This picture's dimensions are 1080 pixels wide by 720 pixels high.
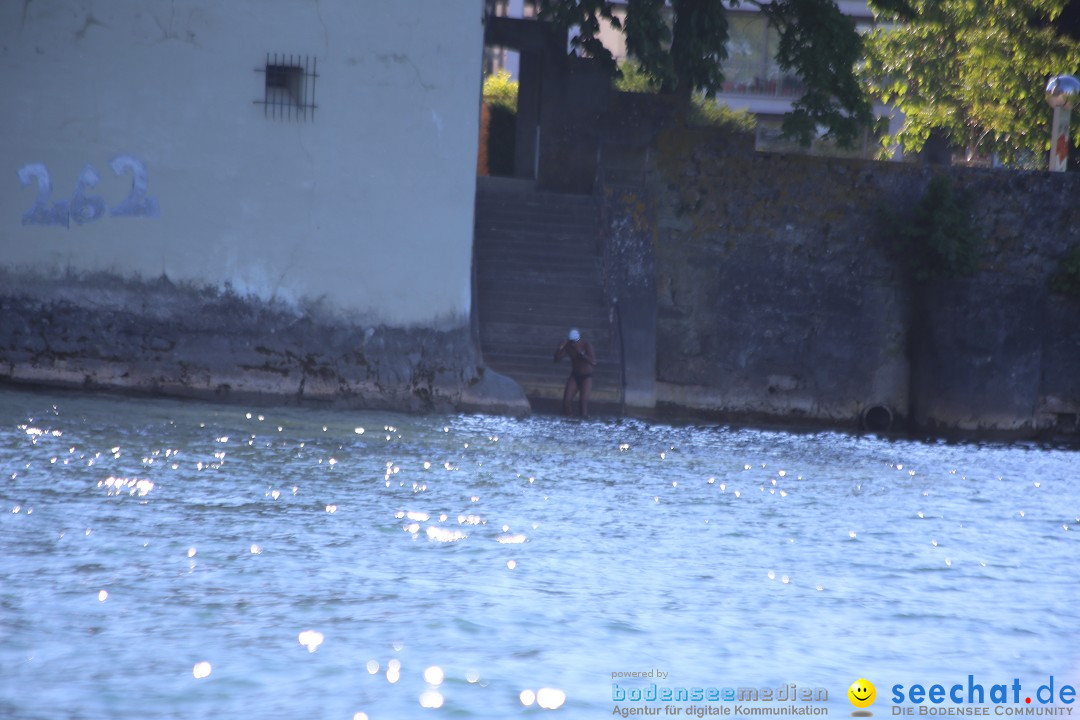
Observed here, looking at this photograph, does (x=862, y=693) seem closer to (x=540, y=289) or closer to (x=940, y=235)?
(x=540, y=289)

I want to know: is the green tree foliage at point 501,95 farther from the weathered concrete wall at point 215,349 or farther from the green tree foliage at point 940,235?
the weathered concrete wall at point 215,349

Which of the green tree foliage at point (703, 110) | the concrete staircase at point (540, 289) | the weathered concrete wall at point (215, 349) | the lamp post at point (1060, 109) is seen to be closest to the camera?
the weathered concrete wall at point (215, 349)

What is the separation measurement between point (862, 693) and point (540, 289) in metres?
14.7

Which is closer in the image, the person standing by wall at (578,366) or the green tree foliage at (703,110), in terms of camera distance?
the person standing by wall at (578,366)

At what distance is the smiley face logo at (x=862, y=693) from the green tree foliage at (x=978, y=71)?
72.6 feet

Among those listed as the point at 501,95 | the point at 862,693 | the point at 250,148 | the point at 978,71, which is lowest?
the point at 862,693

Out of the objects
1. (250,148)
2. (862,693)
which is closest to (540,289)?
(250,148)

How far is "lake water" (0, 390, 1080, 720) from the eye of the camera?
550cm

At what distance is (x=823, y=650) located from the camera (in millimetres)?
6203

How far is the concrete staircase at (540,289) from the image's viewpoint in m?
19.2

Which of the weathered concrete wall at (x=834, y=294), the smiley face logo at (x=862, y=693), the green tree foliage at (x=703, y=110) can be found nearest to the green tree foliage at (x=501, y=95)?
the green tree foliage at (x=703, y=110)

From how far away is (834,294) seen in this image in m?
20.9

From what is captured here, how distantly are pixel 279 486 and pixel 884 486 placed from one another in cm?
519

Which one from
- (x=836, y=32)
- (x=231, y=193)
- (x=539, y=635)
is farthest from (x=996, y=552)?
(x=836, y=32)
